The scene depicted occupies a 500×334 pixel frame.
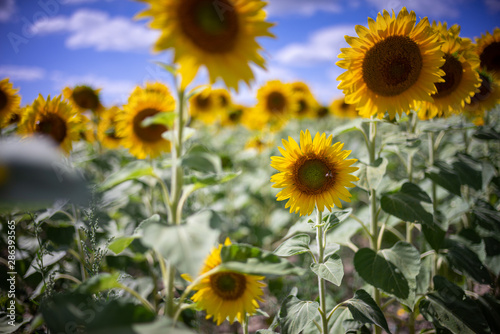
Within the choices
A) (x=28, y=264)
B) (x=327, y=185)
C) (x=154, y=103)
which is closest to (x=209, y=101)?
(x=154, y=103)

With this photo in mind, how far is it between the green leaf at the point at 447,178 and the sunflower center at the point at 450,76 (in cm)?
55

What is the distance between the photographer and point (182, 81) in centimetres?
119

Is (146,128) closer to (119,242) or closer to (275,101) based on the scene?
(119,242)

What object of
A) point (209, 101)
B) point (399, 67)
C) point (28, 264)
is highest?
point (209, 101)

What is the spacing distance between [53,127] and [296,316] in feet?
6.91

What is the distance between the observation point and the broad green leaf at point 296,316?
1.59 meters

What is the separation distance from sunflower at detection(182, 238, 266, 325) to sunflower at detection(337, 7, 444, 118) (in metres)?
1.27

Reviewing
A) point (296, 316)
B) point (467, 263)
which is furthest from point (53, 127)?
point (467, 263)

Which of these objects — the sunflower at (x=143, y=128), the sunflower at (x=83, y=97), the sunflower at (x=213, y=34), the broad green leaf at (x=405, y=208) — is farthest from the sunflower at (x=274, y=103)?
the sunflower at (x=213, y=34)

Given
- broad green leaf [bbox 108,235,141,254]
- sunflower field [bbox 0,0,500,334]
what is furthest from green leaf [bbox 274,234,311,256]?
broad green leaf [bbox 108,235,141,254]

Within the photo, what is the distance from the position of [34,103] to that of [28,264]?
1266 mm

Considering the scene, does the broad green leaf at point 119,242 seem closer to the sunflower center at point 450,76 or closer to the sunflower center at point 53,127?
the sunflower center at point 53,127

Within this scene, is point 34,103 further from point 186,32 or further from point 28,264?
point 186,32

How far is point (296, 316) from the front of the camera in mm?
1634
